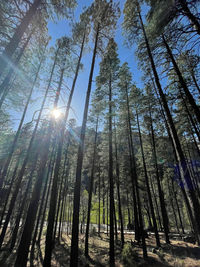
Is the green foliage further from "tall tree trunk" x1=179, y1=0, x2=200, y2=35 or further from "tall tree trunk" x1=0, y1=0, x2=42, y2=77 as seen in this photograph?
"tall tree trunk" x1=179, y1=0, x2=200, y2=35

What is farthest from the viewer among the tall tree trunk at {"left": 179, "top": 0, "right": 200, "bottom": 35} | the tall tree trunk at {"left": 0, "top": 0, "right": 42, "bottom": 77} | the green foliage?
the green foliage

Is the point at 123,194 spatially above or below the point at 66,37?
below

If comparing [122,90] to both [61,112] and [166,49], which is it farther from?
[61,112]

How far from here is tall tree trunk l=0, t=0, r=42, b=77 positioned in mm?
4750

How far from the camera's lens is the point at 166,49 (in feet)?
24.2

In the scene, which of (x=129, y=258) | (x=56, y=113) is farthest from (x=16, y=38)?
(x=129, y=258)

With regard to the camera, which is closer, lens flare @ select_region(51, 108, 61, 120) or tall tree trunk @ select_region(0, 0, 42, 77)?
tall tree trunk @ select_region(0, 0, 42, 77)

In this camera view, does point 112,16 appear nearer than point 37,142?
Yes

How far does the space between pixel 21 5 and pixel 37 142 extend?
11252 millimetres

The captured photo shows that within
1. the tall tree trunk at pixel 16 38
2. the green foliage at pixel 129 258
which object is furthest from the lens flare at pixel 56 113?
the green foliage at pixel 129 258

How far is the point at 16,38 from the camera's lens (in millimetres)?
5219

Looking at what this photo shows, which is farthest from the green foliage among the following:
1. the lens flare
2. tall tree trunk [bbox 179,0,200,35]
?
tall tree trunk [bbox 179,0,200,35]

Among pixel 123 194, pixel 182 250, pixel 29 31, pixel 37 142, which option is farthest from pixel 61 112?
pixel 123 194

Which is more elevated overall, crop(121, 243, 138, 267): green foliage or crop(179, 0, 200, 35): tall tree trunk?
crop(179, 0, 200, 35): tall tree trunk
